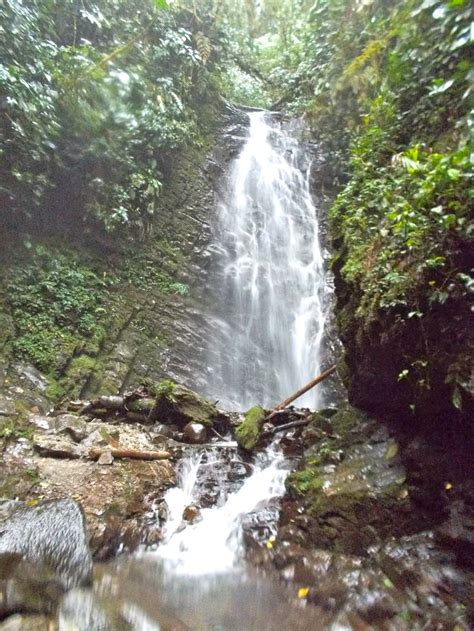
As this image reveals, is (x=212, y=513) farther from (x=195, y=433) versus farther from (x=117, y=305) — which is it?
(x=117, y=305)

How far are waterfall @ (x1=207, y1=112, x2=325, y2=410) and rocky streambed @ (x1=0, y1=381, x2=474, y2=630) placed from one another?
13.4ft

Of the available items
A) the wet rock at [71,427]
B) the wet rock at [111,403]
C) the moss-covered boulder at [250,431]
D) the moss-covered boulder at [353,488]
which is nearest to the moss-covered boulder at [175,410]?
the wet rock at [111,403]

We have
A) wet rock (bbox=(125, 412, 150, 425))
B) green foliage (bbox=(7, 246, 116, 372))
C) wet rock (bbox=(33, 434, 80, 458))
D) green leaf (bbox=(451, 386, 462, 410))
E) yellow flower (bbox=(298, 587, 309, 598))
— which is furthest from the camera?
green foliage (bbox=(7, 246, 116, 372))

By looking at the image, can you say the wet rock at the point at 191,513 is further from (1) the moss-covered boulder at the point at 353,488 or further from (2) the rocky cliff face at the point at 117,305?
(2) the rocky cliff face at the point at 117,305

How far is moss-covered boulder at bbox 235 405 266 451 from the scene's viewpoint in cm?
579

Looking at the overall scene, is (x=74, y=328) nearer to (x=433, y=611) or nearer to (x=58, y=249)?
(x=58, y=249)

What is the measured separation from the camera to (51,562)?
2773 millimetres

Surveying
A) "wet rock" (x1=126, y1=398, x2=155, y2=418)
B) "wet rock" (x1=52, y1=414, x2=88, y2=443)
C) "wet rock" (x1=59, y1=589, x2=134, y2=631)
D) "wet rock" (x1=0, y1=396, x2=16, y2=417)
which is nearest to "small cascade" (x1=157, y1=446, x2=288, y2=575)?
"wet rock" (x1=59, y1=589, x2=134, y2=631)

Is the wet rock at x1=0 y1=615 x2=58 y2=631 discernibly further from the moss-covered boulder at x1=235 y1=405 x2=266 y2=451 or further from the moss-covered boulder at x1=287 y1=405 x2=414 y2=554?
the moss-covered boulder at x1=235 y1=405 x2=266 y2=451

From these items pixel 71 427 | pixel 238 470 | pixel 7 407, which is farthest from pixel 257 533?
pixel 7 407

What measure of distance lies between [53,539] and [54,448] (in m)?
2.13

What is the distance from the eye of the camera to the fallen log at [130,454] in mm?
4969

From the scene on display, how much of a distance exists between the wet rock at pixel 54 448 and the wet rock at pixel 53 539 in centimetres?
163

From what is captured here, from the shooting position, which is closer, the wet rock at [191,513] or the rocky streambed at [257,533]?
the rocky streambed at [257,533]
